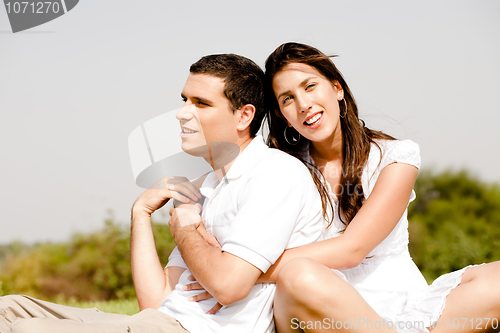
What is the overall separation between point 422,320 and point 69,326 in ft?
5.39

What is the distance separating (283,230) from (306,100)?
0.98 m

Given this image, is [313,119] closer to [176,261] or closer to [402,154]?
[402,154]

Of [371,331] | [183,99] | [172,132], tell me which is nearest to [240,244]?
[371,331]

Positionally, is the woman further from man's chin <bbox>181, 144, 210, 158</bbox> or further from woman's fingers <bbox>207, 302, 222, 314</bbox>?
man's chin <bbox>181, 144, 210, 158</bbox>

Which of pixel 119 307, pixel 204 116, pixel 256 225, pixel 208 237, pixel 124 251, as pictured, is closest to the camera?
pixel 256 225

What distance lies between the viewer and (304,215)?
7.29 ft

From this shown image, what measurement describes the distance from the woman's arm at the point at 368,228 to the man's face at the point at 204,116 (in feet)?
2.66

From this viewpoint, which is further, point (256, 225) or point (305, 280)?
point (256, 225)

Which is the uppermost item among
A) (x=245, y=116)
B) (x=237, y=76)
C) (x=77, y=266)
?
(x=237, y=76)

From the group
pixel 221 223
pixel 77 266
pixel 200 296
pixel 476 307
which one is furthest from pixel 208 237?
pixel 77 266

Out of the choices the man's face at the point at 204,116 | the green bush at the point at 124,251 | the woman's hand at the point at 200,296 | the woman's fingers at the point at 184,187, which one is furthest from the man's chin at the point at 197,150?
the green bush at the point at 124,251

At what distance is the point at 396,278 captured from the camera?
258 centimetres

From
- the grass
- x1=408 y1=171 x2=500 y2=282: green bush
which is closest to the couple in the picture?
the grass

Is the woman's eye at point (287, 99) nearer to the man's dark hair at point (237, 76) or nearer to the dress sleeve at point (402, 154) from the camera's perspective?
the man's dark hair at point (237, 76)
